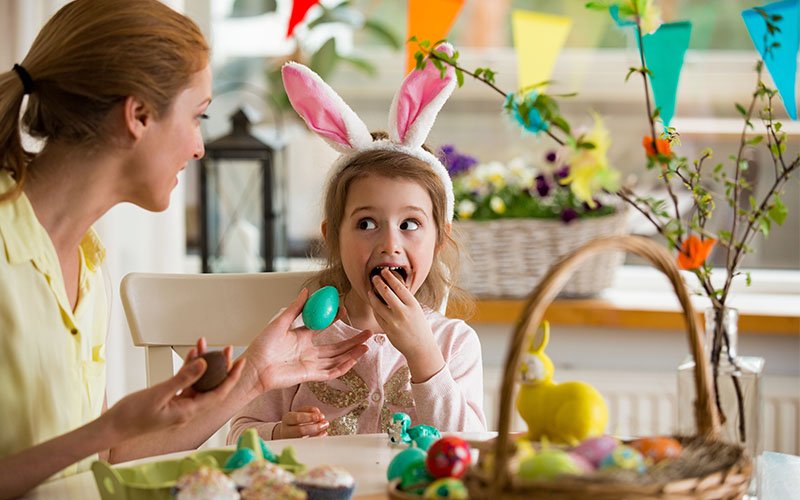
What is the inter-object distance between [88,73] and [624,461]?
2.66 feet

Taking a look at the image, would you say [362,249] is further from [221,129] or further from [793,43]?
[221,129]

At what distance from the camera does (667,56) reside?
1.42m

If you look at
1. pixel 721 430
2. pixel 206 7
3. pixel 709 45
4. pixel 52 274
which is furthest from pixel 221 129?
→ pixel 721 430

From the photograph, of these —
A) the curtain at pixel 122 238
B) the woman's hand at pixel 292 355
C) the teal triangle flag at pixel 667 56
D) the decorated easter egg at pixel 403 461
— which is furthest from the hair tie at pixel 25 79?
the curtain at pixel 122 238

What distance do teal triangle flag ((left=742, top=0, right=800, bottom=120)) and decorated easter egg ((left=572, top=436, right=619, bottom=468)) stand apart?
681 millimetres

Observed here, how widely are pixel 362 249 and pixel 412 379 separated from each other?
228 mm

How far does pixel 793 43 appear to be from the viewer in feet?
4.93

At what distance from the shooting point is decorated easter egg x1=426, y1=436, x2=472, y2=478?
98 centimetres

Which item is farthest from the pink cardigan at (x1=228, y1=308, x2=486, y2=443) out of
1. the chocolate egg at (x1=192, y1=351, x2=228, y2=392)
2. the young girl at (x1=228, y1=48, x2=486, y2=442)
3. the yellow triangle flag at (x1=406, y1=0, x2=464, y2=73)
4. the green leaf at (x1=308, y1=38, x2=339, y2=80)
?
→ the green leaf at (x1=308, y1=38, x2=339, y2=80)

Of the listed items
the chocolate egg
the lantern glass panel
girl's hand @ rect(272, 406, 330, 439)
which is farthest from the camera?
the lantern glass panel

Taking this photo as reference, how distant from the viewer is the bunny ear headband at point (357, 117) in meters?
1.65

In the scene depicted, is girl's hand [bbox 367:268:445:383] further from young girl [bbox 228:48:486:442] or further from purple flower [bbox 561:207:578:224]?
purple flower [bbox 561:207:578:224]

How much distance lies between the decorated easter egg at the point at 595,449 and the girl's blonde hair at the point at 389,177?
83cm

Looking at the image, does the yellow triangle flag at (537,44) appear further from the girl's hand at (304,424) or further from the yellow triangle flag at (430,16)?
the girl's hand at (304,424)
